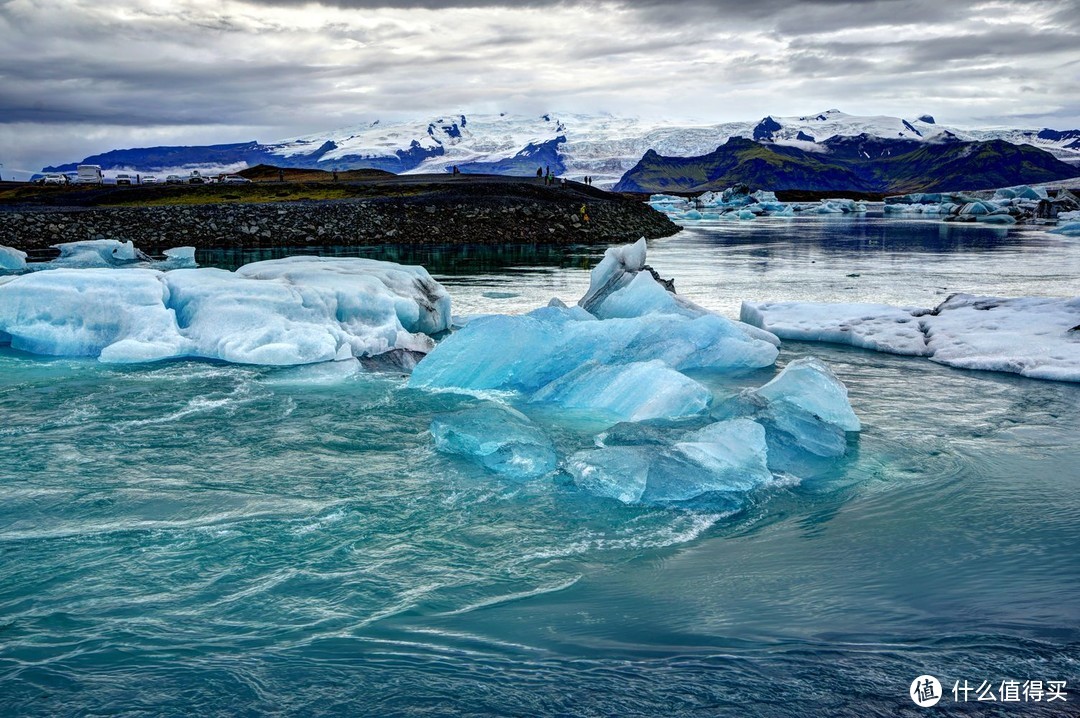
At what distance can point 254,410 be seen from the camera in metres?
11.6

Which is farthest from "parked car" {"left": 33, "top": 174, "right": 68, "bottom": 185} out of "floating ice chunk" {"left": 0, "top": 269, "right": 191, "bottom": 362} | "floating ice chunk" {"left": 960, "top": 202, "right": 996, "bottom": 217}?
"floating ice chunk" {"left": 960, "top": 202, "right": 996, "bottom": 217}

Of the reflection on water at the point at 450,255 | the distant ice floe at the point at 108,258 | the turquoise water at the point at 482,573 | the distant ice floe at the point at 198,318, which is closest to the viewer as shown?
the turquoise water at the point at 482,573

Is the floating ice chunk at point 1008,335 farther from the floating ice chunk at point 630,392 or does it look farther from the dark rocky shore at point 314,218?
the dark rocky shore at point 314,218

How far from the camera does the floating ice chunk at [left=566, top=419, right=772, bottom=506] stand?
8375 mm

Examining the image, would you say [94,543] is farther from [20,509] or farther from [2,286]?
[2,286]

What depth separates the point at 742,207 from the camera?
106188mm

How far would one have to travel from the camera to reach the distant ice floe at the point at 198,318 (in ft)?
48.5

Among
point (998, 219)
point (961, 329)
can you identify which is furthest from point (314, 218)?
point (998, 219)

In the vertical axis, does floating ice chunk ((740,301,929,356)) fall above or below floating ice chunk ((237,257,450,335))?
below

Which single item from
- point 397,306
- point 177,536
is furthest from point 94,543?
point 397,306

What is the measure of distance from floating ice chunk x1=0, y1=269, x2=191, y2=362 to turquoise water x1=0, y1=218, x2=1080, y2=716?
11.4 ft

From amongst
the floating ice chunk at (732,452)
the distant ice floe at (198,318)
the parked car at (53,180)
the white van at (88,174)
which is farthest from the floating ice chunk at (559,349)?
the white van at (88,174)

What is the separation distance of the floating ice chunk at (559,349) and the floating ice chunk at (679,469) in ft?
13.5

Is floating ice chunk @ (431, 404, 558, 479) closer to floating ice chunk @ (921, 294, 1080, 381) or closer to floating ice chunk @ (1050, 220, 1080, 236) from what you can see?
floating ice chunk @ (921, 294, 1080, 381)
